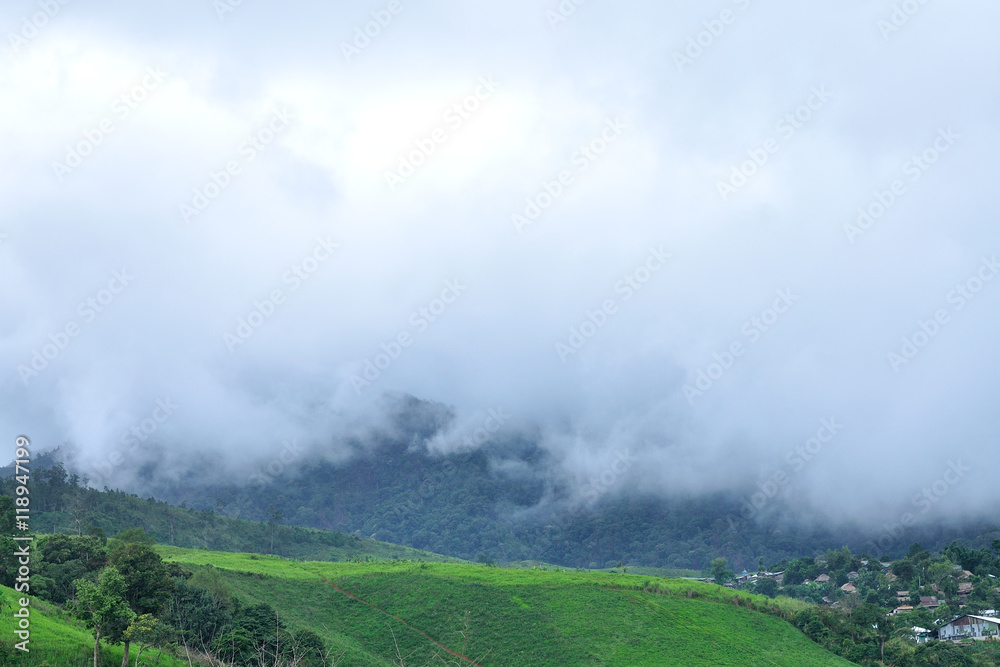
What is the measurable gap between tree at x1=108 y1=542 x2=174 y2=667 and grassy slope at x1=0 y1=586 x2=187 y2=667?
3.20 m

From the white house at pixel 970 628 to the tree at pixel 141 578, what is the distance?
107635mm

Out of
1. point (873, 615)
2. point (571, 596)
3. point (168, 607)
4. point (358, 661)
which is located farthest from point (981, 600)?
point (168, 607)

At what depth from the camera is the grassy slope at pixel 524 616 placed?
259ft

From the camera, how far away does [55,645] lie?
4397cm

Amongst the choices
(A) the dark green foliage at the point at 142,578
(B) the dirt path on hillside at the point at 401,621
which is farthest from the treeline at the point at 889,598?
(A) the dark green foliage at the point at 142,578

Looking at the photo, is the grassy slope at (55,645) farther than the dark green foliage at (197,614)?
No

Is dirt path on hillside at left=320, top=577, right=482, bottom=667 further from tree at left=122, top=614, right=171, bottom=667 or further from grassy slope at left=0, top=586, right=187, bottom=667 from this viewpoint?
grassy slope at left=0, top=586, right=187, bottom=667

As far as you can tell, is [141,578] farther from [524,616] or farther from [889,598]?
[889,598]

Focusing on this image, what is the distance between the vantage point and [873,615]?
3905 inches

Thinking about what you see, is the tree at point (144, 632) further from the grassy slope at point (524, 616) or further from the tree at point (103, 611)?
the grassy slope at point (524, 616)

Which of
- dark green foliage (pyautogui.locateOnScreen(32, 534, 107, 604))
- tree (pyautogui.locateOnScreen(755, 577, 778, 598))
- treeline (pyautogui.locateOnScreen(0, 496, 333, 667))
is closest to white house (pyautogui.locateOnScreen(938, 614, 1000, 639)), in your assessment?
tree (pyautogui.locateOnScreen(755, 577, 778, 598))

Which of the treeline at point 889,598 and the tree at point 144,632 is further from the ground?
the treeline at point 889,598

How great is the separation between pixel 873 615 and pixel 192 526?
13514cm

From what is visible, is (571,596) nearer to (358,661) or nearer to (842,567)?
(358,661)
